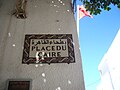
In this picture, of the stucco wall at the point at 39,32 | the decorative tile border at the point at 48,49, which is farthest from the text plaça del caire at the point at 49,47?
the stucco wall at the point at 39,32

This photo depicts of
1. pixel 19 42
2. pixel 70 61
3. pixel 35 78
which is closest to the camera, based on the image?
pixel 35 78

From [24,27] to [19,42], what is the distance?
37 cm

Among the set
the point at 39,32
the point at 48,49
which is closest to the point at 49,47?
the point at 48,49

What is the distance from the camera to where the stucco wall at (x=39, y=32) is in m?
2.62

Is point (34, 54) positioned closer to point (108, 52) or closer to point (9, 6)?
point (9, 6)

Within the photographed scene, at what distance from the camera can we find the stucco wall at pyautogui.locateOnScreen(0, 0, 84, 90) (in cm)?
262

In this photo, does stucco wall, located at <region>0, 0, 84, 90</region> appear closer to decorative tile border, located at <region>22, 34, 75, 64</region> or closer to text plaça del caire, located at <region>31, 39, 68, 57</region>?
decorative tile border, located at <region>22, 34, 75, 64</region>

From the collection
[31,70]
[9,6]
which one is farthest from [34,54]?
[9,6]

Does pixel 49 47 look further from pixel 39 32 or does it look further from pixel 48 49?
pixel 39 32

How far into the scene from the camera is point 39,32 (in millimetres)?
3188

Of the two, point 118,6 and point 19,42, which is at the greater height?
point 118,6

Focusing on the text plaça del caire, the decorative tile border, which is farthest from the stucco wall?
the text plaça del caire

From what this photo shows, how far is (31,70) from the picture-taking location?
8.87ft

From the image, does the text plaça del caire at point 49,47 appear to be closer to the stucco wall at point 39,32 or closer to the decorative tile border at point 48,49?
the decorative tile border at point 48,49
